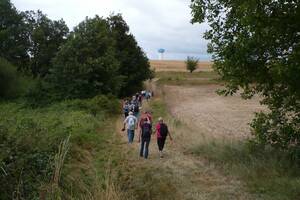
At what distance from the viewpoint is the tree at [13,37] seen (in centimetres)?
6419

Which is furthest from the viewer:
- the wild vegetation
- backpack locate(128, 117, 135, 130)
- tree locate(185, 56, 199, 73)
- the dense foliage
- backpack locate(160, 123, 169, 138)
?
tree locate(185, 56, 199, 73)

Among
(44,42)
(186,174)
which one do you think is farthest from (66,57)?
(186,174)

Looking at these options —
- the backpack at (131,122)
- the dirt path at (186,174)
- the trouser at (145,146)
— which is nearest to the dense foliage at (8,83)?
the backpack at (131,122)

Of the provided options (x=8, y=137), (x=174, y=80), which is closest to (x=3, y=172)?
(x=8, y=137)

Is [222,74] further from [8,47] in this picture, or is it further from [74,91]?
[8,47]

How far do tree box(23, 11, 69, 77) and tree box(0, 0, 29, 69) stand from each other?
90 centimetres

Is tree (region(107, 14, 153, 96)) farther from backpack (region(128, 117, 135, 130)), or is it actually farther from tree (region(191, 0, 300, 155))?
tree (region(191, 0, 300, 155))

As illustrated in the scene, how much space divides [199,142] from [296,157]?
7.25 meters

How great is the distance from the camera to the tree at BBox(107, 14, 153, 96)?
213 ft

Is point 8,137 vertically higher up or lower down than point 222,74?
lower down

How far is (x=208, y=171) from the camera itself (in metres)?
17.9

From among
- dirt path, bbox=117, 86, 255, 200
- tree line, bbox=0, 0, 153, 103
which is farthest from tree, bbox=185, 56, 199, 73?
dirt path, bbox=117, 86, 255, 200

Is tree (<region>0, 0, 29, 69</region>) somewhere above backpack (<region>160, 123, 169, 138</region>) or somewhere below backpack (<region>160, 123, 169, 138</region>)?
above

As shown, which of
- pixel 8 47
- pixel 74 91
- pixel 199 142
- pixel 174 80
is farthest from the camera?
pixel 174 80
